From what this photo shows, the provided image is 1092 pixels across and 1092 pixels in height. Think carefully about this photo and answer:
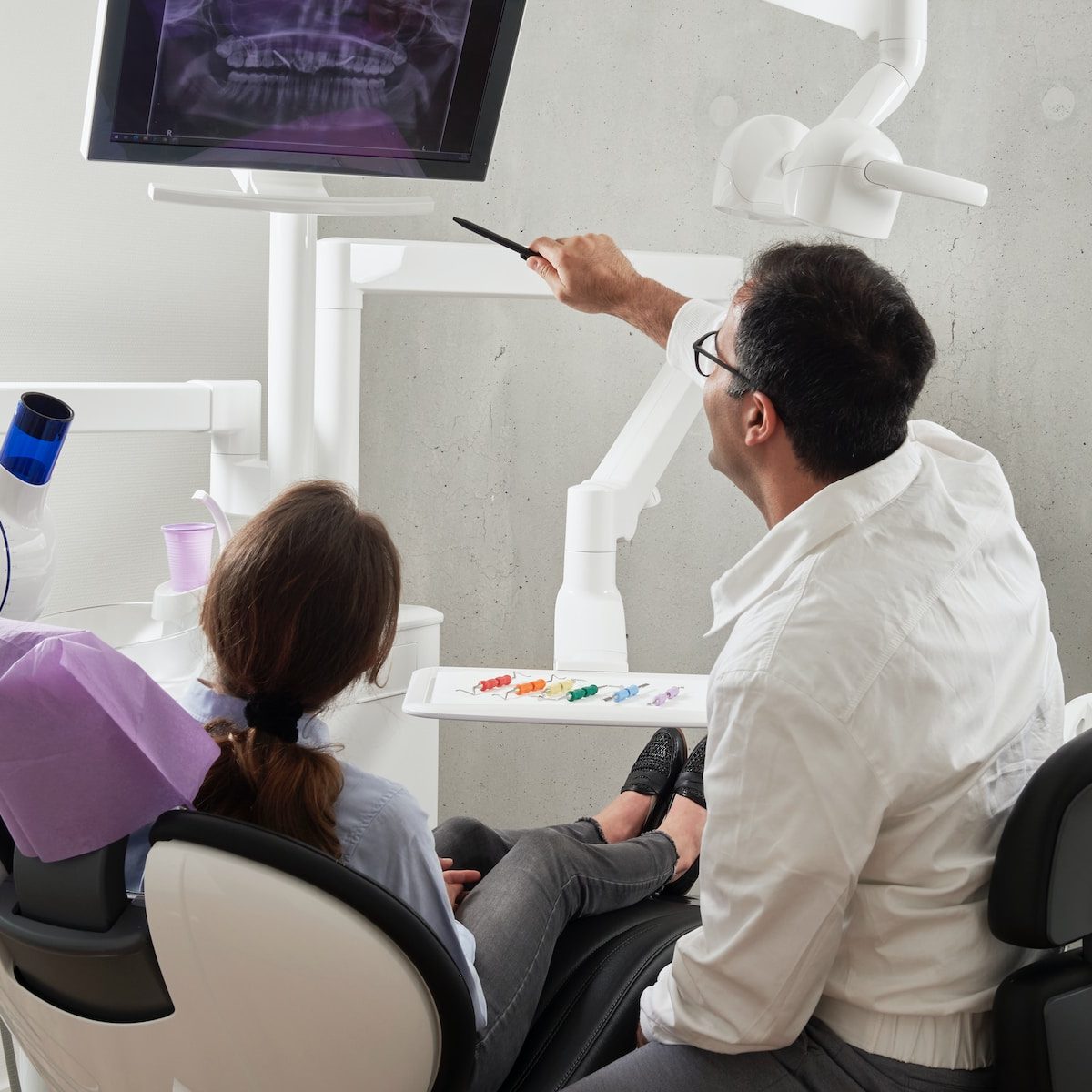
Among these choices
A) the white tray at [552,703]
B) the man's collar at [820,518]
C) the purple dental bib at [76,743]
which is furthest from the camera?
the white tray at [552,703]

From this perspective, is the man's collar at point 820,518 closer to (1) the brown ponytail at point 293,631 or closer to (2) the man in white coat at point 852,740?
(2) the man in white coat at point 852,740

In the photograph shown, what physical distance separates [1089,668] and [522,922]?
1133 millimetres

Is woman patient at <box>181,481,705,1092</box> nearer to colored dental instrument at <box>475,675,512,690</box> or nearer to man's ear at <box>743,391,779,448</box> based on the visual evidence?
man's ear at <box>743,391,779,448</box>

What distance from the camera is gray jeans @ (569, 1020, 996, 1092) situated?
106 centimetres

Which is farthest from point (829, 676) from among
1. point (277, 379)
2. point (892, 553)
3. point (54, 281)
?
point (54, 281)

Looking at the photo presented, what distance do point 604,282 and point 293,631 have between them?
0.78 meters

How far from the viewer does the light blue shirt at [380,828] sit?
108 cm

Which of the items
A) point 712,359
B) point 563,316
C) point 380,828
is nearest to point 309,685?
point 380,828

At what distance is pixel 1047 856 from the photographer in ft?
3.28

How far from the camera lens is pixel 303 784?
3.40 ft

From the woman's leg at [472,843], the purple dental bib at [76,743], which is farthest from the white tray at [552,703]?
the purple dental bib at [76,743]

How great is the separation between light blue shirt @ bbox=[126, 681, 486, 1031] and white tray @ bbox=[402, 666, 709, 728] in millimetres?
428

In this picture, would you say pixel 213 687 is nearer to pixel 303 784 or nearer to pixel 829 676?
pixel 303 784

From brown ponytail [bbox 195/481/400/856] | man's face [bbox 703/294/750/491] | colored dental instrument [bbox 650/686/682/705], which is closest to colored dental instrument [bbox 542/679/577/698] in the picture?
colored dental instrument [bbox 650/686/682/705]
